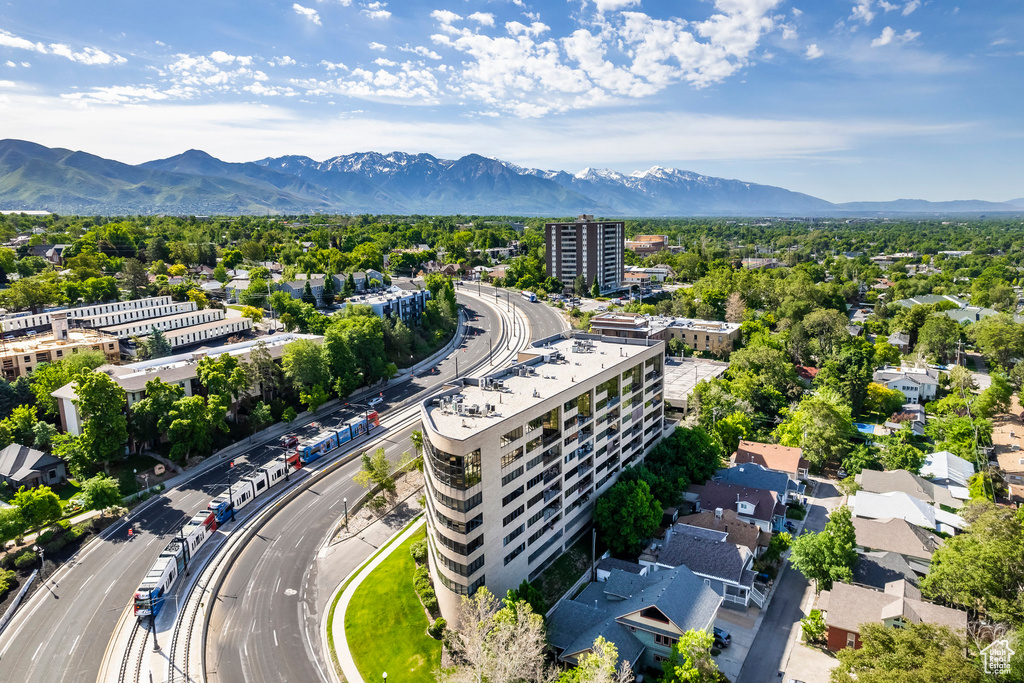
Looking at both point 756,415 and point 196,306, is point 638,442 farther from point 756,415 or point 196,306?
point 196,306

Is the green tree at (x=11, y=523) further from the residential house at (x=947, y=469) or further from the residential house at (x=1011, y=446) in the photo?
the residential house at (x=1011, y=446)

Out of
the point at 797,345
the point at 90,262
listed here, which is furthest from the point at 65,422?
the point at 797,345

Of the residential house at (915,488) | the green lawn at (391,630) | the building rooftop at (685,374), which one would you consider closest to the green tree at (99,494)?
the green lawn at (391,630)

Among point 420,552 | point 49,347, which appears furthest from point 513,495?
point 49,347

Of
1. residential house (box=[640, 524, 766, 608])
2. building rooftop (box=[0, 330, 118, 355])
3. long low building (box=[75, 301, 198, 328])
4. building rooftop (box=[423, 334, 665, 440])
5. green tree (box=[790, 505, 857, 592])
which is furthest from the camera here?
long low building (box=[75, 301, 198, 328])

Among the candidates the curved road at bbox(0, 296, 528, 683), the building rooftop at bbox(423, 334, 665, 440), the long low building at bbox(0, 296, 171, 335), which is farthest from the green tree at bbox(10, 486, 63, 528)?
the long low building at bbox(0, 296, 171, 335)

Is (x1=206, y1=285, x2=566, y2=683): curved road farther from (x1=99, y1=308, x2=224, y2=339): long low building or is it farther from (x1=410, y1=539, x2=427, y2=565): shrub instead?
(x1=99, y1=308, x2=224, y2=339): long low building
